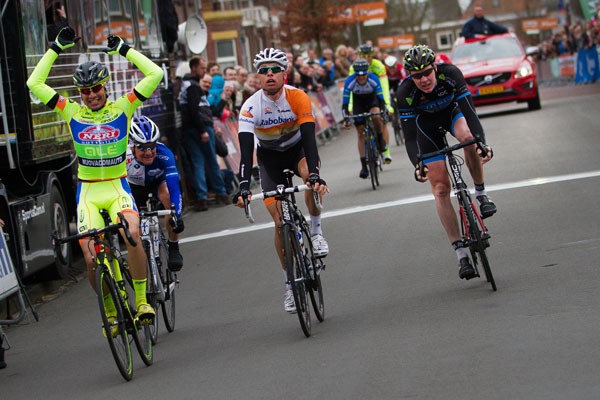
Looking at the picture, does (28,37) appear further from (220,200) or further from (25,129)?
(220,200)

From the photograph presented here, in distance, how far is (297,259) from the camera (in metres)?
9.02

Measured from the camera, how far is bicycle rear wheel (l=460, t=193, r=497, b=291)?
9656mm

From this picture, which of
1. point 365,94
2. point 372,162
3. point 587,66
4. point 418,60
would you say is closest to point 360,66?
point 365,94

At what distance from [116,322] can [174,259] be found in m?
2.13

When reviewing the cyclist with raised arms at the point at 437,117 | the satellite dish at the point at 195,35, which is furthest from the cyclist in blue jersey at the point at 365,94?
the cyclist with raised arms at the point at 437,117

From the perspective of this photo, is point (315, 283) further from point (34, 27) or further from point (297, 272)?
point (34, 27)

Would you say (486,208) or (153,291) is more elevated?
(486,208)

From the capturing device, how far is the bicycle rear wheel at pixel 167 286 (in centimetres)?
1015

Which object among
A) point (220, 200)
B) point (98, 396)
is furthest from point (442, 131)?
point (220, 200)

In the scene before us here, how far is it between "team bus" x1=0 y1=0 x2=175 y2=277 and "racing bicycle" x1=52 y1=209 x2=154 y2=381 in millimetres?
3371

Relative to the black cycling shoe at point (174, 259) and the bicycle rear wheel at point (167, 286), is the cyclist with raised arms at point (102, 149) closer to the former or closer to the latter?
the bicycle rear wheel at point (167, 286)

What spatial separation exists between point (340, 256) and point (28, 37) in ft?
13.2

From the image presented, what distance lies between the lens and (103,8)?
1703 cm

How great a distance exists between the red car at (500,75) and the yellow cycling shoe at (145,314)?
23.4 m
